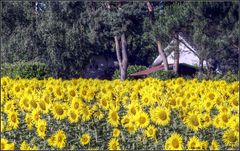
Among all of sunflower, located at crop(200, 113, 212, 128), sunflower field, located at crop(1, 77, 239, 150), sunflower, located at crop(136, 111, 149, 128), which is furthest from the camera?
sunflower, located at crop(200, 113, 212, 128)

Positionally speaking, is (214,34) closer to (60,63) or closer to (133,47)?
(60,63)

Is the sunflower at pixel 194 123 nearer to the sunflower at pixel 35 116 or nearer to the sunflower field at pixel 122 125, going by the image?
the sunflower field at pixel 122 125

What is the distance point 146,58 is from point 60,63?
21.4 m

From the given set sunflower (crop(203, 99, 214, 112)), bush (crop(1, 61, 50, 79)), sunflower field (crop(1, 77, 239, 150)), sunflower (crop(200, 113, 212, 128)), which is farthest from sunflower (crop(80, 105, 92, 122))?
bush (crop(1, 61, 50, 79))

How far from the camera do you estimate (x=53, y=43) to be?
25.5 m

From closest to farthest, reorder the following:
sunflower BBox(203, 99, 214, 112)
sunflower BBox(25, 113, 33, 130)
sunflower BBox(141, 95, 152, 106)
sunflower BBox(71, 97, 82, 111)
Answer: sunflower BBox(25, 113, 33, 130), sunflower BBox(71, 97, 82, 111), sunflower BBox(203, 99, 214, 112), sunflower BBox(141, 95, 152, 106)

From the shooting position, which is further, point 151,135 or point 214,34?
point 214,34

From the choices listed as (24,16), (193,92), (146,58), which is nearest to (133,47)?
(146,58)

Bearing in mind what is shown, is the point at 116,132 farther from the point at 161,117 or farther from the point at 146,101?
the point at 146,101

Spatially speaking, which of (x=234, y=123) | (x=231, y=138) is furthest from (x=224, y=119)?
(x=231, y=138)

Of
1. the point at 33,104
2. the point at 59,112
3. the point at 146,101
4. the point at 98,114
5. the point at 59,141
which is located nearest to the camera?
the point at 59,141

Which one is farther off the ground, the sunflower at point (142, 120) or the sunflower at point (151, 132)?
the sunflower at point (142, 120)

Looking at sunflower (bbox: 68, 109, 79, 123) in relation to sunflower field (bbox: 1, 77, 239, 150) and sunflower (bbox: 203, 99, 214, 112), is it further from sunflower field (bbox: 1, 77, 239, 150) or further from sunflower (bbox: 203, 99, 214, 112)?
sunflower (bbox: 203, 99, 214, 112)

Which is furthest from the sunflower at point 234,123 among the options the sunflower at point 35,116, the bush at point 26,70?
the bush at point 26,70
